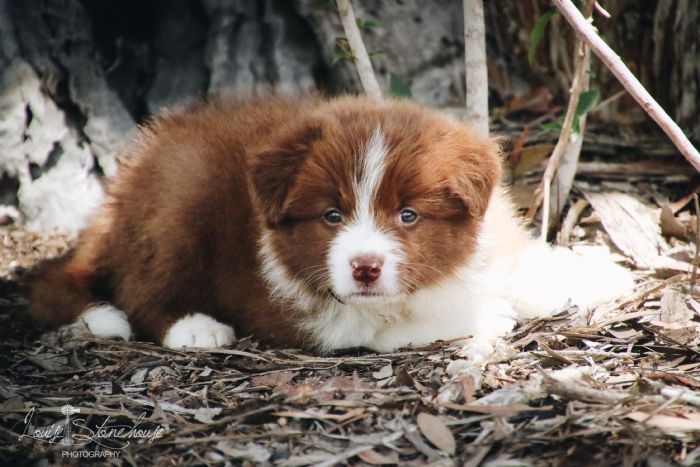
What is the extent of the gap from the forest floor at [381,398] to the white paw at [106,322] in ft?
0.25

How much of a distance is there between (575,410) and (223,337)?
6.68ft

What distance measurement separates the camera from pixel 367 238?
3.56 metres

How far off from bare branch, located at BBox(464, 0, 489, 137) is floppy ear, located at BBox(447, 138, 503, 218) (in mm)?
1023

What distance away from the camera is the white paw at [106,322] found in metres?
4.23

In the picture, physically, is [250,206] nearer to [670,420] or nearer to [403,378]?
[403,378]

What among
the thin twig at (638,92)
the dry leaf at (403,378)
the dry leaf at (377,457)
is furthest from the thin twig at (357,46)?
the dry leaf at (377,457)

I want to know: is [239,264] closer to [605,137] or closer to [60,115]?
[60,115]

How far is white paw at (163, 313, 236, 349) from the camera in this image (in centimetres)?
412

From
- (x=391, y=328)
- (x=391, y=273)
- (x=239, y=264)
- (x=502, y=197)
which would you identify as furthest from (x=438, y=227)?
(x=239, y=264)

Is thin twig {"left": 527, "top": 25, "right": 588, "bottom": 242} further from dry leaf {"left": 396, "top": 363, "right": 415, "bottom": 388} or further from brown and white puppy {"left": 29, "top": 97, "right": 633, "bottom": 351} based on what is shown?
dry leaf {"left": 396, "top": 363, "right": 415, "bottom": 388}

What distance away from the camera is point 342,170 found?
3635 mm

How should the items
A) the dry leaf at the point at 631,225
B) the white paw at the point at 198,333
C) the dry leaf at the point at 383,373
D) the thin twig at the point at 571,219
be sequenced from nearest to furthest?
the dry leaf at the point at 383,373 < the white paw at the point at 198,333 < the dry leaf at the point at 631,225 < the thin twig at the point at 571,219

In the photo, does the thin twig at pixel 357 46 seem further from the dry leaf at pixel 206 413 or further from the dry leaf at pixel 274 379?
the dry leaf at pixel 206 413

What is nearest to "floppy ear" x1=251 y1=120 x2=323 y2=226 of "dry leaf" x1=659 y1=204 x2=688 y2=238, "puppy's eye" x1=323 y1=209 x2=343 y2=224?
"puppy's eye" x1=323 y1=209 x2=343 y2=224
